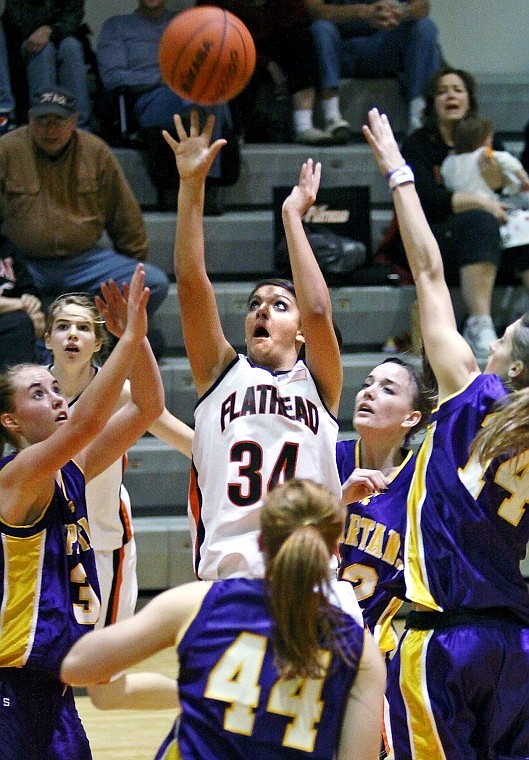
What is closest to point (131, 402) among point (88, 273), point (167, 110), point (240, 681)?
point (240, 681)

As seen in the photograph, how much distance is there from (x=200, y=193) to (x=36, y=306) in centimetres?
345

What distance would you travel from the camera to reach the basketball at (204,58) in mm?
4230

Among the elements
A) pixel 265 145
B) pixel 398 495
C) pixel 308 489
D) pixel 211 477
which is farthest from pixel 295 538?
pixel 265 145

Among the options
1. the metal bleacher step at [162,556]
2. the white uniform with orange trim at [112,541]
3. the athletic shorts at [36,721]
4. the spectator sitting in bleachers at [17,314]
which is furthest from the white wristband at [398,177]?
the metal bleacher step at [162,556]

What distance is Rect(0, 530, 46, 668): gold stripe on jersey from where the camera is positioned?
10.3ft

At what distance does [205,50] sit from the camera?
4.23 metres

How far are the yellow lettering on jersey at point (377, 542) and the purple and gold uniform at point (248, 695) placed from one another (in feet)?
5.17

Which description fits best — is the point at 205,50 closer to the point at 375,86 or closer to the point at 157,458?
the point at 157,458

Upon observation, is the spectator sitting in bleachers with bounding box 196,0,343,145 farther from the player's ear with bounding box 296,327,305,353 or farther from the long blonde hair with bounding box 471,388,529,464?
the long blonde hair with bounding box 471,388,529,464

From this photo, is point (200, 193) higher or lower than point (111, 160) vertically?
higher

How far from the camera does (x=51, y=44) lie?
788cm

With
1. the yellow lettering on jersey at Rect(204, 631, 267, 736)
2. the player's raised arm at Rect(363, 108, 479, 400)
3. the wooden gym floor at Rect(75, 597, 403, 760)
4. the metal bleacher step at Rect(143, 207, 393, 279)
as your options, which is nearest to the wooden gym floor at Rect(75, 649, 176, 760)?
the wooden gym floor at Rect(75, 597, 403, 760)

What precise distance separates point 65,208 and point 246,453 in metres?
4.18

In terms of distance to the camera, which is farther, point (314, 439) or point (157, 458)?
point (157, 458)
